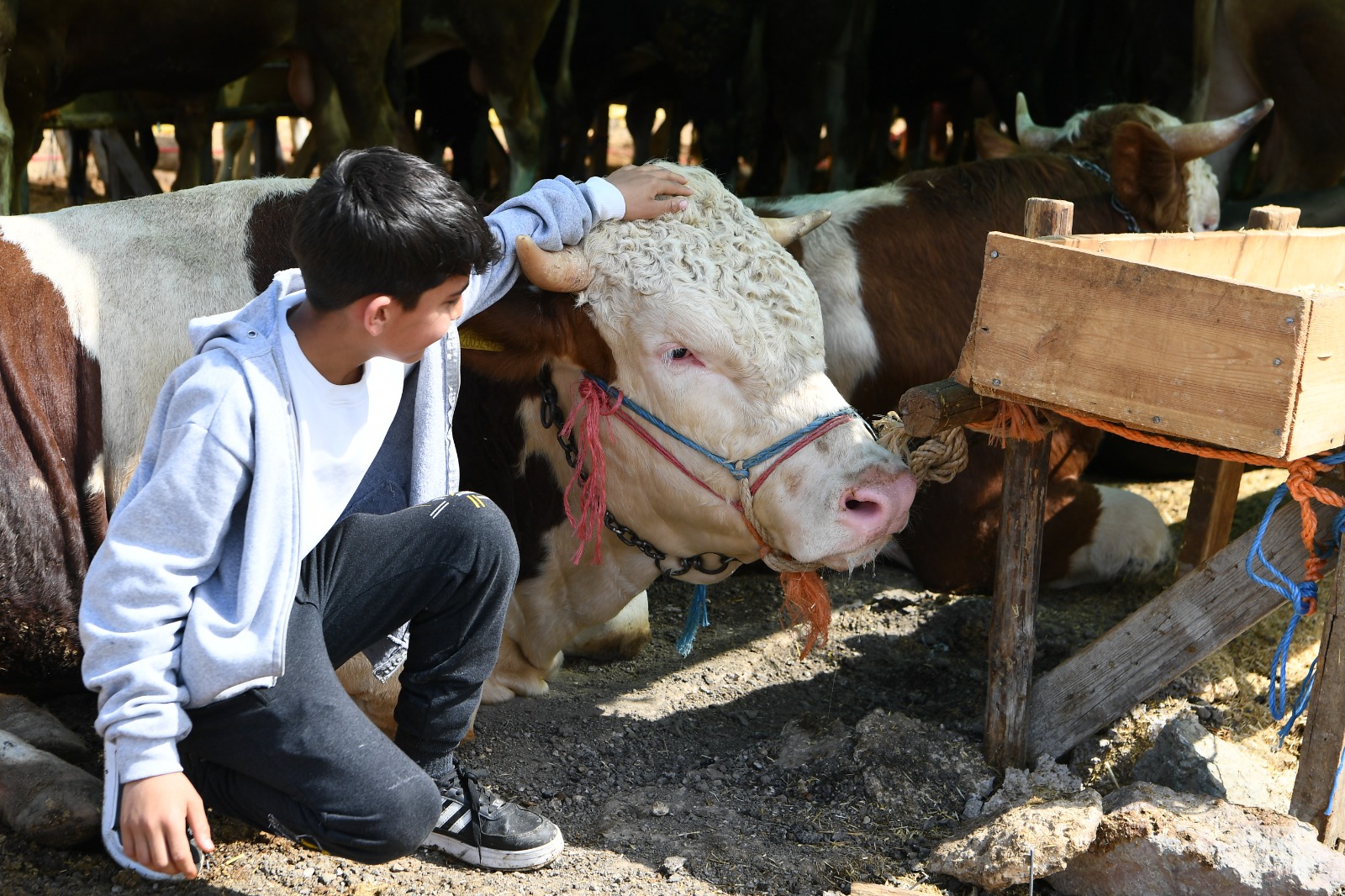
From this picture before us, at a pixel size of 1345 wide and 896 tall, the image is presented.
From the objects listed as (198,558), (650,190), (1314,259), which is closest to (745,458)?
(650,190)

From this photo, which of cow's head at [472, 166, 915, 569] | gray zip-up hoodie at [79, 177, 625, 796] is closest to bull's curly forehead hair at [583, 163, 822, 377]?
cow's head at [472, 166, 915, 569]

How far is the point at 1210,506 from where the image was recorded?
3.55 m

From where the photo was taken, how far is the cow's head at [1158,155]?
384 cm

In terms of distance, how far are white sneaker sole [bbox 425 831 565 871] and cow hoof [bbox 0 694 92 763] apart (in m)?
0.83

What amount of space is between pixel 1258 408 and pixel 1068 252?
0.42 meters

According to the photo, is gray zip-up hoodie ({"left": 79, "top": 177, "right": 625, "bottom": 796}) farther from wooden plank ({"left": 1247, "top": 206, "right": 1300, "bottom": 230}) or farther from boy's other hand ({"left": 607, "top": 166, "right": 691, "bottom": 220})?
wooden plank ({"left": 1247, "top": 206, "right": 1300, "bottom": 230})

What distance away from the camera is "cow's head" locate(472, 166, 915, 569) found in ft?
8.43

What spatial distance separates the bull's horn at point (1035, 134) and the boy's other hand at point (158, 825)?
3910 millimetres

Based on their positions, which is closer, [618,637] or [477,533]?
[477,533]

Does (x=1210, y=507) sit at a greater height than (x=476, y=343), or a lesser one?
lesser

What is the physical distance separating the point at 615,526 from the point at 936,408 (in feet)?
2.82

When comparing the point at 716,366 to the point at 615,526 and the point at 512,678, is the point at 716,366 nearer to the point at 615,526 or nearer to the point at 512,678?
the point at 615,526

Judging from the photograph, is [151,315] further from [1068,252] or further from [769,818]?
[1068,252]

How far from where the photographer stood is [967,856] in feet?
7.53
